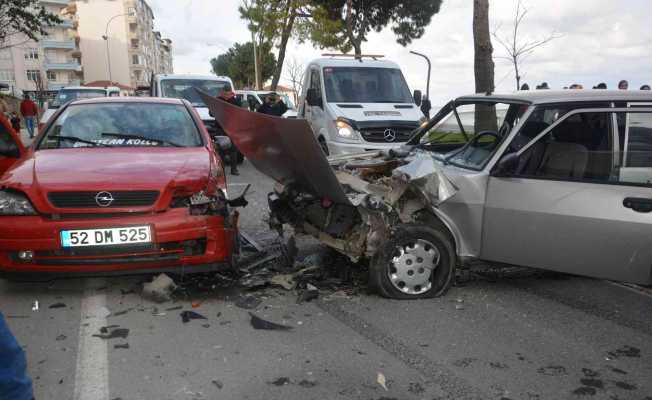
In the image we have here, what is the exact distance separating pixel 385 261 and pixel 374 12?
2722cm

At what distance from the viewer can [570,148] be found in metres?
4.22

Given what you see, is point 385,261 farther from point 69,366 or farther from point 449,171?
point 69,366

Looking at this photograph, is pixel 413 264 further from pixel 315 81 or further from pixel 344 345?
pixel 315 81

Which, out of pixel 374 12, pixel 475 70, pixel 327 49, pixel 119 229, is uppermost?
pixel 374 12

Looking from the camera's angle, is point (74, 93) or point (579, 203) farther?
point (74, 93)

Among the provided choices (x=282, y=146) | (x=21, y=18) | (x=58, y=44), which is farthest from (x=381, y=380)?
(x=58, y=44)

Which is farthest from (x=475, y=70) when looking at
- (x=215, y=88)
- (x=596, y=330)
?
(x=596, y=330)

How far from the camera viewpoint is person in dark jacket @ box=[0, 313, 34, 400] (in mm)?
2168

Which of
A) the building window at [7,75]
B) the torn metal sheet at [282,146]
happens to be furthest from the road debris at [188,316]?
the building window at [7,75]

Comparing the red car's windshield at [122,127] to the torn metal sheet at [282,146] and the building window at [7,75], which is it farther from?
the building window at [7,75]

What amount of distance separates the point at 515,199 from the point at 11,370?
3.38 m

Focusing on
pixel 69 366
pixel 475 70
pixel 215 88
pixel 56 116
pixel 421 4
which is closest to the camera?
pixel 69 366

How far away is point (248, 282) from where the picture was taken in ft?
15.7

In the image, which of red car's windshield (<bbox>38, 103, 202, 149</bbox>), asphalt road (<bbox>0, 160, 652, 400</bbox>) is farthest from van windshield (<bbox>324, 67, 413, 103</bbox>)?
asphalt road (<bbox>0, 160, 652, 400</bbox>)
